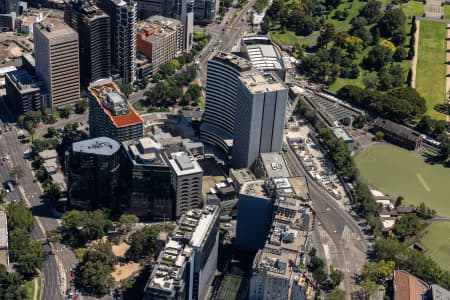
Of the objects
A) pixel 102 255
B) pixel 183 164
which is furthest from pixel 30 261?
pixel 183 164

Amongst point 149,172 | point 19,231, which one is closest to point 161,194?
point 149,172

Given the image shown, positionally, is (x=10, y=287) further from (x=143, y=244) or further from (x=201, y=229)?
(x=201, y=229)

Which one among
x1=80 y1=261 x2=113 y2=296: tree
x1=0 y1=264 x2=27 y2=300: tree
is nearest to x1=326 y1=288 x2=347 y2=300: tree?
x1=80 y1=261 x2=113 y2=296: tree

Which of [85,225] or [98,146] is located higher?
[98,146]

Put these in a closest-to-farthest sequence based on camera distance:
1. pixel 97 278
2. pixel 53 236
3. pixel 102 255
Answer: pixel 97 278, pixel 102 255, pixel 53 236

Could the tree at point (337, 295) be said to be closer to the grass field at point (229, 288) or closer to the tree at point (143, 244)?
the grass field at point (229, 288)

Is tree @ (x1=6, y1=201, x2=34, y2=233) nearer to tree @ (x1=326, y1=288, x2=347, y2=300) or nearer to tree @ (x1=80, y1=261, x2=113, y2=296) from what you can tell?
tree @ (x1=80, y1=261, x2=113, y2=296)
